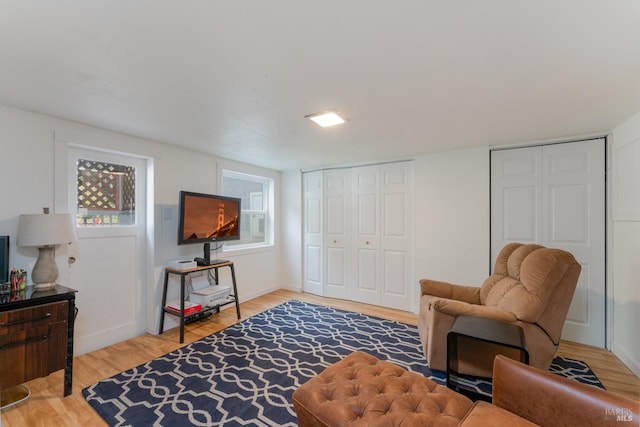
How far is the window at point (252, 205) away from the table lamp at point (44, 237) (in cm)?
206

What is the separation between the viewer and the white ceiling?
1.16 meters

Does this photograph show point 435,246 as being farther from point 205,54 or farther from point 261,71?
point 205,54

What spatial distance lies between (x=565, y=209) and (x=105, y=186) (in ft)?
15.8

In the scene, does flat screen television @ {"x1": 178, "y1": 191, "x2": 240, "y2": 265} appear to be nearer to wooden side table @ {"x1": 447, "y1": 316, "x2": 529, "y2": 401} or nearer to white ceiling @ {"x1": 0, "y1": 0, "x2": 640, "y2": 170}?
white ceiling @ {"x1": 0, "y1": 0, "x2": 640, "y2": 170}

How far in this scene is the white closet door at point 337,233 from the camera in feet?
14.3

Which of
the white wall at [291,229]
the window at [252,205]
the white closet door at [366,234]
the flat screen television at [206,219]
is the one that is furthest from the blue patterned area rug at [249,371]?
the window at [252,205]

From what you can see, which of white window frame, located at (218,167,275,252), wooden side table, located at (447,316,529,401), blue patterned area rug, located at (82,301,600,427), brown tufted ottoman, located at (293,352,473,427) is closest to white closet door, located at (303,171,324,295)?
white window frame, located at (218,167,275,252)

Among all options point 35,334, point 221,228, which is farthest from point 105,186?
point 35,334

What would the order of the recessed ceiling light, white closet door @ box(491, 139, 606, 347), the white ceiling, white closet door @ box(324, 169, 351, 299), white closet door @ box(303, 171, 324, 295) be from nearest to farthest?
the white ceiling < the recessed ceiling light < white closet door @ box(491, 139, 606, 347) < white closet door @ box(324, 169, 351, 299) < white closet door @ box(303, 171, 324, 295)

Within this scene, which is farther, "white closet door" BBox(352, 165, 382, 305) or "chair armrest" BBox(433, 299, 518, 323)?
"white closet door" BBox(352, 165, 382, 305)

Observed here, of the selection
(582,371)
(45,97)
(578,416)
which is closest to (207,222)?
(45,97)

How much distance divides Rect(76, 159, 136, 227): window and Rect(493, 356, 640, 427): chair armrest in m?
3.47

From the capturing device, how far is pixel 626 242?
248cm

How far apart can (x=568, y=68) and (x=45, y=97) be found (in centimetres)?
339
